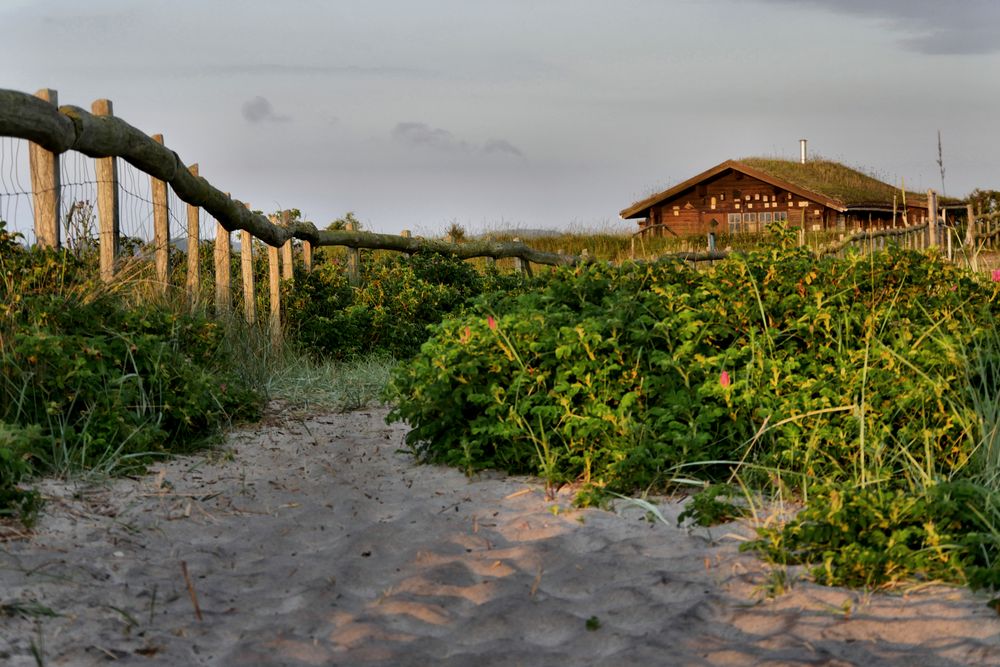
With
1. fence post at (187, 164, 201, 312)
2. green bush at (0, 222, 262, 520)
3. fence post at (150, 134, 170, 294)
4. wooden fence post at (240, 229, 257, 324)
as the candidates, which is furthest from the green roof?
green bush at (0, 222, 262, 520)

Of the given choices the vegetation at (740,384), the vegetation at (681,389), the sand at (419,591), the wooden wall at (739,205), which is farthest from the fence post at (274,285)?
the wooden wall at (739,205)

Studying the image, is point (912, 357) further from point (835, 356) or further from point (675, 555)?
point (675, 555)

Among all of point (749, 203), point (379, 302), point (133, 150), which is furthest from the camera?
point (749, 203)

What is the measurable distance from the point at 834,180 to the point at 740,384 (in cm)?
3900

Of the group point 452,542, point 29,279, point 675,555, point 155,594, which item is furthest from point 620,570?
point 29,279

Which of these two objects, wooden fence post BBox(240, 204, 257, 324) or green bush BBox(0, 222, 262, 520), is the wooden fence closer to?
wooden fence post BBox(240, 204, 257, 324)

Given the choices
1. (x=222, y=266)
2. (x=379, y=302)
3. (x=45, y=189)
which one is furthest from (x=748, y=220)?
(x=45, y=189)

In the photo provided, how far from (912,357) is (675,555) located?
1952mm

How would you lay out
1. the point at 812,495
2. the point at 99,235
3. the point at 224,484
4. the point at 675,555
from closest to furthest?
the point at 675,555
the point at 812,495
the point at 224,484
the point at 99,235

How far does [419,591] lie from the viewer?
4.09m

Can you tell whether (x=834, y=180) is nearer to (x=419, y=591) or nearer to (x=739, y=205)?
(x=739, y=205)

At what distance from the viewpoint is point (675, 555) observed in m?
4.44

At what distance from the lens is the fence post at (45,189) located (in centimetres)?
719

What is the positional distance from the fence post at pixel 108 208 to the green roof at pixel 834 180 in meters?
30.9
